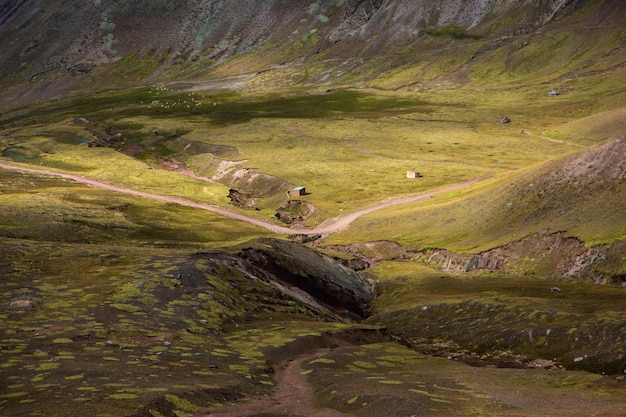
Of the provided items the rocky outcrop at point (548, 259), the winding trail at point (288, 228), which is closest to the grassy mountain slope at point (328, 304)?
the rocky outcrop at point (548, 259)

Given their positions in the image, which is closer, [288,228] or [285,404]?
[285,404]

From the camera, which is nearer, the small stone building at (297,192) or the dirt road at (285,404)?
the dirt road at (285,404)

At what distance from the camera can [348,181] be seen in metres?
144

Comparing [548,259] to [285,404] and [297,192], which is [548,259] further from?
[297,192]

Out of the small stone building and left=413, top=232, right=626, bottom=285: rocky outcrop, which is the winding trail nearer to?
the small stone building

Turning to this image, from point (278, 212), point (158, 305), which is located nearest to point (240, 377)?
point (158, 305)

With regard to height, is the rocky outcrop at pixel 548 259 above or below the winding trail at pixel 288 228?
above

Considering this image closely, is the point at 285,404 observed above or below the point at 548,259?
above

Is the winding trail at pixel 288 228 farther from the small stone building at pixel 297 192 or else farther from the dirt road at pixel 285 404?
the dirt road at pixel 285 404

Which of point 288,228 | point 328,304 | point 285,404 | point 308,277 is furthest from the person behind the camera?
point 288,228

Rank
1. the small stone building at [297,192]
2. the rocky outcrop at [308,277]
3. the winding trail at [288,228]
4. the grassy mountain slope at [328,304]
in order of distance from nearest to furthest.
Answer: the grassy mountain slope at [328,304]
the rocky outcrop at [308,277]
the winding trail at [288,228]
the small stone building at [297,192]

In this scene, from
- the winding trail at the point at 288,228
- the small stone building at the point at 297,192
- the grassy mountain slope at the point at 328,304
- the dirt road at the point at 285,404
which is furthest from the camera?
the small stone building at the point at 297,192

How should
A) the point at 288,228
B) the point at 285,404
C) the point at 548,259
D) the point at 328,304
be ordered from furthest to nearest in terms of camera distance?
the point at 288,228 → the point at 548,259 → the point at 328,304 → the point at 285,404

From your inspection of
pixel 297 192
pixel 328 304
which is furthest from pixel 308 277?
pixel 297 192
